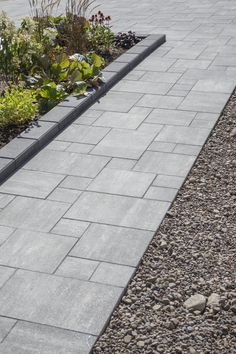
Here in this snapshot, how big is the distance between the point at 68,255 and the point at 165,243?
555 millimetres

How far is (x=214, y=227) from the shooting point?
11.6 ft

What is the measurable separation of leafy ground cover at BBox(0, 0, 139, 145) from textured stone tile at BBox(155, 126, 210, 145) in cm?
111

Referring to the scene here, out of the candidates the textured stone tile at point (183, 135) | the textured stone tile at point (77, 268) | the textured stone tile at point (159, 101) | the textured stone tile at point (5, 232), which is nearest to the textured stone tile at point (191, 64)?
the textured stone tile at point (159, 101)

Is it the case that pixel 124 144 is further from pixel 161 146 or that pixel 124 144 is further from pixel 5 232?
pixel 5 232

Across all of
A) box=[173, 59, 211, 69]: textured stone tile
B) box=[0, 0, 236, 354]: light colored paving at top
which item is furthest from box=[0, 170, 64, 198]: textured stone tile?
box=[173, 59, 211, 69]: textured stone tile

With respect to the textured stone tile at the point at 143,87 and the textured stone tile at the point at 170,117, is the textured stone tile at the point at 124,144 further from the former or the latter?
the textured stone tile at the point at 143,87

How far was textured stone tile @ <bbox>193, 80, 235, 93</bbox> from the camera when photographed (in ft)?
19.5

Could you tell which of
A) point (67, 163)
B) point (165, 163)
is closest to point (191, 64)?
point (165, 163)

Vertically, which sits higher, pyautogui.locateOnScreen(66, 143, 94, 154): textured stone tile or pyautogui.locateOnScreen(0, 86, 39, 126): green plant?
pyautogui.locateOnScreen(0, 86, 39, 126): green plant

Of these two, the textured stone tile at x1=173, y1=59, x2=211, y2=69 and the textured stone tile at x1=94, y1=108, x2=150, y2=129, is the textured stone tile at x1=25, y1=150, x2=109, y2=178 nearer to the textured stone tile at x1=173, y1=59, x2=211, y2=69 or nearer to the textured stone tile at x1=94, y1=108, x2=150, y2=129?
the textured stone tile at x1=94, y1=108, x2=150, y2=129

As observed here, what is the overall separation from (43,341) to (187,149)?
236cm

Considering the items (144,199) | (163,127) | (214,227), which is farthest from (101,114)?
(214,227)

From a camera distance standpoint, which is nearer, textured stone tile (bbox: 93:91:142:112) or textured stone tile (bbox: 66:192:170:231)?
textured stone tile (bbox: 66:192:170:231)

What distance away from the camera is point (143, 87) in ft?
20.1
